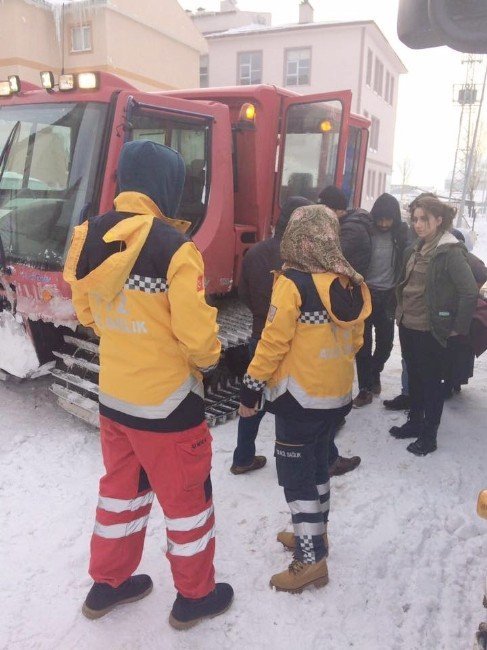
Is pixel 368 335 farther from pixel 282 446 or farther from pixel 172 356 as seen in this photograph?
pixel 172 356

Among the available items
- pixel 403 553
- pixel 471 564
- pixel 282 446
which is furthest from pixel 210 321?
pixel 471 564

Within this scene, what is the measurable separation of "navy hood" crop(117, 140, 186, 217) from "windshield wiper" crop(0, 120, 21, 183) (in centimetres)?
260

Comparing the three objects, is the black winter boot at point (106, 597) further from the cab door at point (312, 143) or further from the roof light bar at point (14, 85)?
the roof light bar at point (14, 85)

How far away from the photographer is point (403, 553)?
114 inches

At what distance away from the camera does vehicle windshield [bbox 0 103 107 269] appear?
3748mm

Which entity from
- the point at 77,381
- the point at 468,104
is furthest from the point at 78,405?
the point at 468,104

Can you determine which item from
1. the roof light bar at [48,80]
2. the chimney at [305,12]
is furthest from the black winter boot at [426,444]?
the chimney at [305,12]

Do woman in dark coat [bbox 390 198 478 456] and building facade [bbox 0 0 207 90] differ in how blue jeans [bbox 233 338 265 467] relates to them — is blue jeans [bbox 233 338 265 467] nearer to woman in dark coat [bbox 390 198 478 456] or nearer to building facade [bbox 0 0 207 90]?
woman in dark coat [bbox 390 198 478 456]

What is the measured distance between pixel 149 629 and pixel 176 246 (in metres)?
1.69

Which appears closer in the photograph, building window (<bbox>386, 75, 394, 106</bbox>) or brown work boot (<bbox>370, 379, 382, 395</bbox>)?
brown work boot (<bbox>370, 379, 382, 395</bbox>)

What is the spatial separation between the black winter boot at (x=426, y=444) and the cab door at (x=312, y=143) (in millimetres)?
2402

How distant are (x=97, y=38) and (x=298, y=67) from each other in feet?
34.6

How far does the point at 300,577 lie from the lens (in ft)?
8.52

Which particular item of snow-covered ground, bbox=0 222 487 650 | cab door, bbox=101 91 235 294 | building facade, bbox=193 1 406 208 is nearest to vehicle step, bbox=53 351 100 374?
snow-covered ground, bbox=0 222 487 650
